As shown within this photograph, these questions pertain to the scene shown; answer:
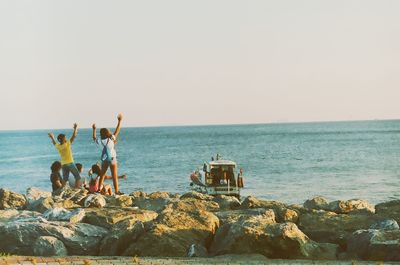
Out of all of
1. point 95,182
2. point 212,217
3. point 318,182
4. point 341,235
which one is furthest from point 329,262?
point 318,182

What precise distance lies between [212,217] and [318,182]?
37.9 metres

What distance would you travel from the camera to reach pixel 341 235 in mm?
11852

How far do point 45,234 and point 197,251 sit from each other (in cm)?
298

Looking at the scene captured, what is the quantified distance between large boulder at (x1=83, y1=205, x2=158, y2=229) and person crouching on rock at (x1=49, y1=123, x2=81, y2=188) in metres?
4.20

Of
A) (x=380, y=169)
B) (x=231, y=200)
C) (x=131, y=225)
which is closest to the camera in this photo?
(x=131, y=225)

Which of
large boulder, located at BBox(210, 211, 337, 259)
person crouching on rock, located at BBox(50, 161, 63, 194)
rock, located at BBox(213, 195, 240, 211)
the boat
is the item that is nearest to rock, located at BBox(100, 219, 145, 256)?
large boulder, located at BBox(210, 211, 337, 259)

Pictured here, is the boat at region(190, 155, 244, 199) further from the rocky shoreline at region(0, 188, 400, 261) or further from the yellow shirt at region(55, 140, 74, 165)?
the rocky shoreline at region(0, 188, 400, 261)

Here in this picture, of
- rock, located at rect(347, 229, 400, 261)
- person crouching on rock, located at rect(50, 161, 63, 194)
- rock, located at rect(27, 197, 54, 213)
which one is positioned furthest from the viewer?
person crouching on rock, located at rect(50, 161, 63, 194)

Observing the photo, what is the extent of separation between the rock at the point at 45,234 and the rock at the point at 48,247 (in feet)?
0.51

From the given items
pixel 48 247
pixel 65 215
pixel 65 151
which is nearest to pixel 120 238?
pixel 48 247

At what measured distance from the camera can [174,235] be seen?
36.6 ft

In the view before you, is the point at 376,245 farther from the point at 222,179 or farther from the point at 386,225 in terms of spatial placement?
the point at 222,179

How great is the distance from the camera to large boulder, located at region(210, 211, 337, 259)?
1064 cm

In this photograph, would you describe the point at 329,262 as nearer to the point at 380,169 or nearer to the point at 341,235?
the point at 341,235
